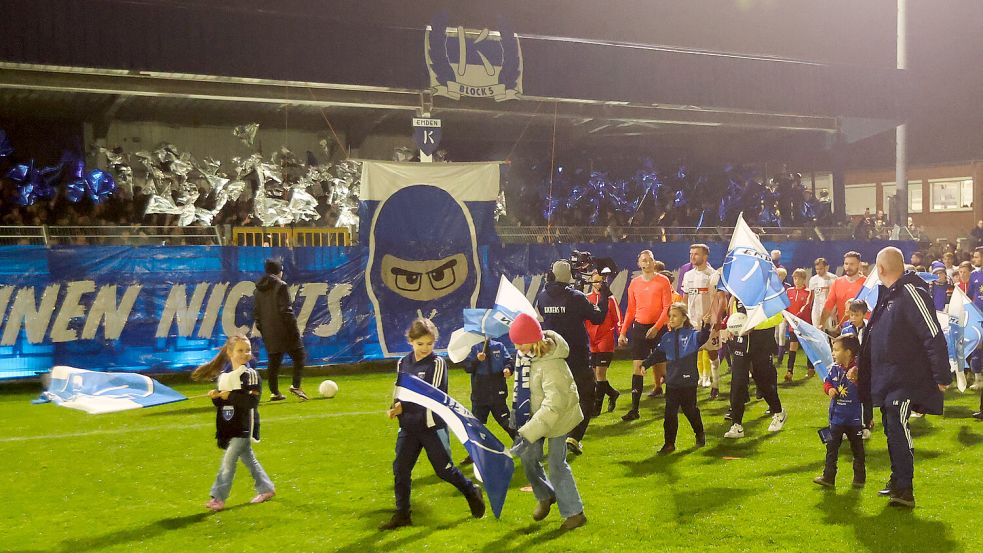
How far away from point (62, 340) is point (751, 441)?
10.5 meters

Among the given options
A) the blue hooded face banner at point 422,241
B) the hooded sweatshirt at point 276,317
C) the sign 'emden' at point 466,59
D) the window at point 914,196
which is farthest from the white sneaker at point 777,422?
the window at point 914,196

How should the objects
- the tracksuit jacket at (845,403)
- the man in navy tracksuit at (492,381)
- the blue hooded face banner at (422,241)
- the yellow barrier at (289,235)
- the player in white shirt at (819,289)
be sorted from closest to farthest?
the tracksuit jacket at (845,403) → the man in navy tracksuit at (492,381) → the player in white shirt at (819,289) → the blue hooded face banner at (422,241) → the yellow barrier at (289,235)

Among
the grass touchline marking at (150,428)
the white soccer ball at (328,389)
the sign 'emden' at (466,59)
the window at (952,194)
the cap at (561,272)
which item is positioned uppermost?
the sign 'emden' at (466,59)

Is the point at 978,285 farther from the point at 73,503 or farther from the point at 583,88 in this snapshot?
the point at 73,503

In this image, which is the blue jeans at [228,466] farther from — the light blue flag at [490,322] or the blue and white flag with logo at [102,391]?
the light blue flag at [490,322]

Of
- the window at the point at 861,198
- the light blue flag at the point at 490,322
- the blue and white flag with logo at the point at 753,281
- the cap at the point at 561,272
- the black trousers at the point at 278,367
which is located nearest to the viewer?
the light blue flag at the point at 490,322

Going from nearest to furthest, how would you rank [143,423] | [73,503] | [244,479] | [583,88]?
[73,503] < [244,479] < [143,423] < [583,88]

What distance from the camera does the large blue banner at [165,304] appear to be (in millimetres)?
14859

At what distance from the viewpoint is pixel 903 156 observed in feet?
95.9

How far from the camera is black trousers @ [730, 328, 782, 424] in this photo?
1077cm

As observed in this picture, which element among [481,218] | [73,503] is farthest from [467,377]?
[73,503]

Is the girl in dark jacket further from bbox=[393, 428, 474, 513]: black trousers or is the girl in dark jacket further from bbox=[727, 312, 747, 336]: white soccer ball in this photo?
bbox=[393, 428, 474, 513]: black trousers

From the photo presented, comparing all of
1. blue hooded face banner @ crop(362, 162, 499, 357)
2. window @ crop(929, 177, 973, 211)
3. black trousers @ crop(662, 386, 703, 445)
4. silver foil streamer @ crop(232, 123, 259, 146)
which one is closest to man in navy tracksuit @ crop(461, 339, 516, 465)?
black trousers @ crop(662, 386, 703, 445)

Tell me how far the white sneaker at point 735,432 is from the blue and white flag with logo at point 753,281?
1.07m
